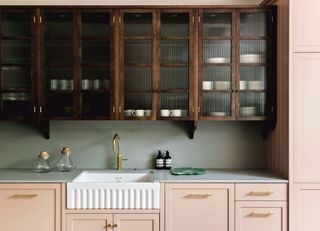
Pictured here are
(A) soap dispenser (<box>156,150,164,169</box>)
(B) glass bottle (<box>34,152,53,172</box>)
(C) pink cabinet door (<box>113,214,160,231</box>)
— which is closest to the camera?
(C) pink cabinet door (<box>113,214,160,231</box>)

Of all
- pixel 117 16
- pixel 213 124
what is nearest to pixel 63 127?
pixel 117 16

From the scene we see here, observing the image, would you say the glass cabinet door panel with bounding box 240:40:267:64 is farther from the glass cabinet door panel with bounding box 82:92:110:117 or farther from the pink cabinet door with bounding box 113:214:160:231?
the pink cabinet door with bounding box 113:214:160:231

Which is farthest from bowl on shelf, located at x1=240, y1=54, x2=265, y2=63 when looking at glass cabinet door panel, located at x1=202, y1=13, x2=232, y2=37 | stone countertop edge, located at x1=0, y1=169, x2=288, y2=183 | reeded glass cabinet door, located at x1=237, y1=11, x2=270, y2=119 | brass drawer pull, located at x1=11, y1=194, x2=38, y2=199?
brass drawer pull, located at x1=11, y1=194, x2=38, y2=199

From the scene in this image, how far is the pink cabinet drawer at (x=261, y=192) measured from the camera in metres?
2.75

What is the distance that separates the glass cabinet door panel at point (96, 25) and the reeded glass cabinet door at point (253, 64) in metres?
1.08

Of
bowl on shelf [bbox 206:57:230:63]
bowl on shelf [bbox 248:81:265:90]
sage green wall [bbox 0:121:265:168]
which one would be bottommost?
sage green wall [bbox 0:121:265:168]

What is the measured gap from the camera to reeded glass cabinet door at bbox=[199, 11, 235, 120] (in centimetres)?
302

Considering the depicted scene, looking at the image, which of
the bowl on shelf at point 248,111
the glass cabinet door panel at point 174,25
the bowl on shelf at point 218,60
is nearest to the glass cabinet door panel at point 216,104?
the bowl on shelf at point 248,111

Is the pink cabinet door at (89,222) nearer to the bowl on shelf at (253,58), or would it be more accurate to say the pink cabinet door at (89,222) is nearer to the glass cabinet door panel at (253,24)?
the bowl on shelf at (253,58)

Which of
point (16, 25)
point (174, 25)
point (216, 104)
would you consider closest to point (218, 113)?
point (216, 104)

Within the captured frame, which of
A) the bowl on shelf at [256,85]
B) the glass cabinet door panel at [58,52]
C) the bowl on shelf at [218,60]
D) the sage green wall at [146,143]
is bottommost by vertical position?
the sage green wall at [146,143]

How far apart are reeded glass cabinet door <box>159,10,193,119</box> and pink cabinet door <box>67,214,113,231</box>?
91 centimetres

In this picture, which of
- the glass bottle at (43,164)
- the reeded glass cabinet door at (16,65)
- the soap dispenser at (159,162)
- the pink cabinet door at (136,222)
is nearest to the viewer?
the pink cabinet door at (136,222)
